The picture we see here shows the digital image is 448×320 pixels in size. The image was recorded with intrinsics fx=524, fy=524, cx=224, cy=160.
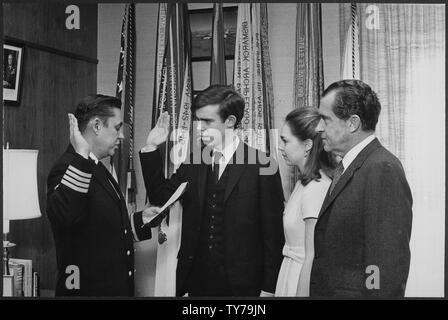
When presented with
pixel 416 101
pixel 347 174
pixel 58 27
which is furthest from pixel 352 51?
pixel 58 27

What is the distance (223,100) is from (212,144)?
229mm

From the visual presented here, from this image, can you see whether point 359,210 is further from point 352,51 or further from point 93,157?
point 93,157

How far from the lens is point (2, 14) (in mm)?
2633

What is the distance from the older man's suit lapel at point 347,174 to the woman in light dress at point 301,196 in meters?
0.03

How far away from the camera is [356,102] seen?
8.50ft

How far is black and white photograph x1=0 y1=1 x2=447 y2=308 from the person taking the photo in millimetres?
2594

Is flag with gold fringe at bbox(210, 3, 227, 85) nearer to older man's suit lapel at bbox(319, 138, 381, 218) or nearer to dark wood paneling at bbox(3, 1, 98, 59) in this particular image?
dark wood paneling at bbox(3, 1, 98, 59)

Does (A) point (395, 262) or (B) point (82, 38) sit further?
(B) point (82, 38)

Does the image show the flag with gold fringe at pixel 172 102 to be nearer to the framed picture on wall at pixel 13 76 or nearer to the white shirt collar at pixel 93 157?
the white shirt collar at pixel 93 157

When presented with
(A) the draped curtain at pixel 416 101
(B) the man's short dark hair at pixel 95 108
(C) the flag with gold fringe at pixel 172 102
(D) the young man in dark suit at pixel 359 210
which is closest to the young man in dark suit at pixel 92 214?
(B) the man's short dark hair at pixel 95 108

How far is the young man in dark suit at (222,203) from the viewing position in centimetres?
261

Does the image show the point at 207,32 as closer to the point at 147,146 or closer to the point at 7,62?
the point at 147,146
